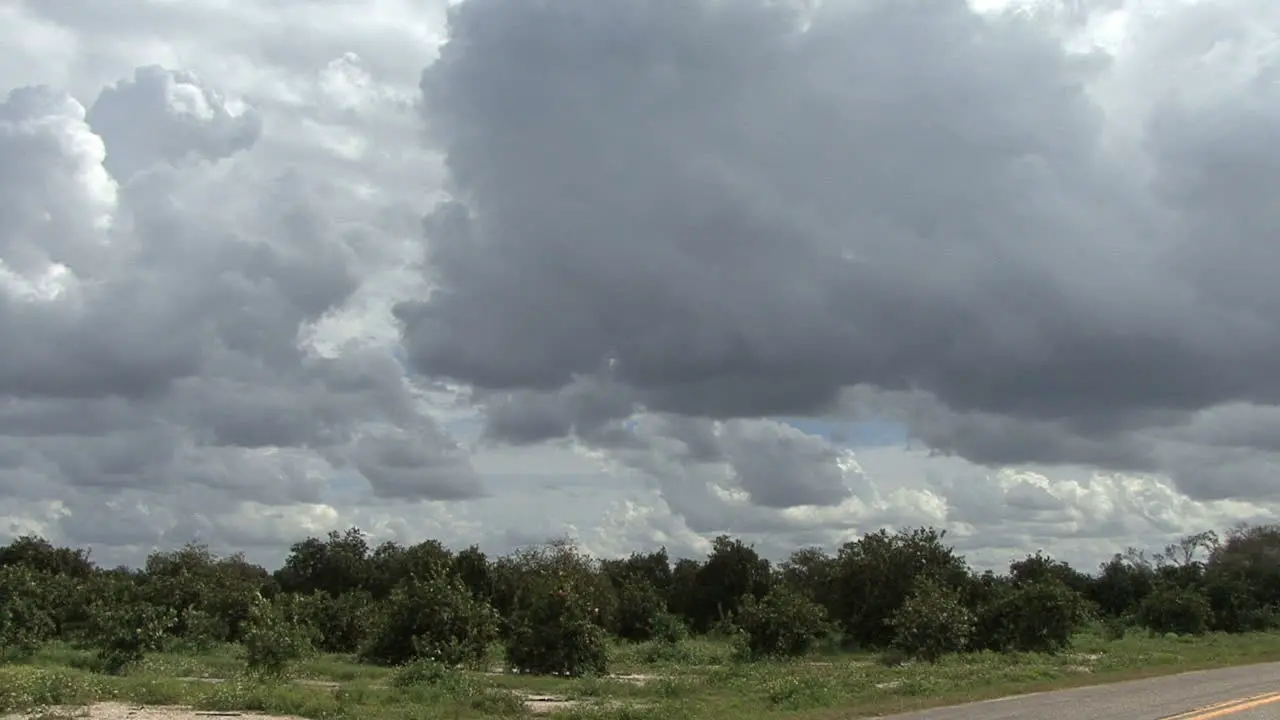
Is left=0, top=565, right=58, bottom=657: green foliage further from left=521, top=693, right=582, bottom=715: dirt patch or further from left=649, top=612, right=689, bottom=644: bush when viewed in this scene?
left=649, top=612, right=689, bottom=644: bush

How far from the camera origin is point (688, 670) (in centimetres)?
4372

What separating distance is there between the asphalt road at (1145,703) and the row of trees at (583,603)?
1844 centimetres

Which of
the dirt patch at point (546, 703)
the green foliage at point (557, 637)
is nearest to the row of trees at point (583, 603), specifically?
the green foliage at point (557, 637)

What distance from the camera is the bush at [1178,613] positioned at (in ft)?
213

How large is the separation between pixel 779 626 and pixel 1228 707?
27.6m

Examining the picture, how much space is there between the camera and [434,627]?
44.1 metres

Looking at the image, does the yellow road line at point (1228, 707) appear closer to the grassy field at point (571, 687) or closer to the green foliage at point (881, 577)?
the grassy field at point (571, 687)

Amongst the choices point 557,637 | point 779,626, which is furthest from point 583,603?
point 779,626

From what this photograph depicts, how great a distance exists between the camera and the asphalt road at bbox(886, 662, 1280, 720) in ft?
72.4

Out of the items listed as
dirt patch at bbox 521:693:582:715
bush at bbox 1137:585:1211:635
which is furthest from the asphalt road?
bush at bbox 1137:585:1211:635

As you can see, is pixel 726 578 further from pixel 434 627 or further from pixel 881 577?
pixel 434 627

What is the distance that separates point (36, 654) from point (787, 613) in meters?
29.0

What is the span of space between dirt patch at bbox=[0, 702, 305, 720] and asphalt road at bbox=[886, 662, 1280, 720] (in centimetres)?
1404

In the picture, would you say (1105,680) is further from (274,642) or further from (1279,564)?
(1279,564)
